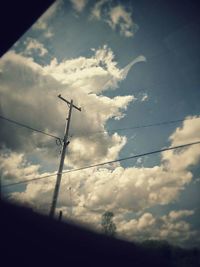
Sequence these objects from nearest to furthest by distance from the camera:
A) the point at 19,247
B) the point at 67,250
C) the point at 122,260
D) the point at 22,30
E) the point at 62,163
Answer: the point at 19,247, the point at 22,30, the point at 67,250, the point at 122,260, the point at 62,163

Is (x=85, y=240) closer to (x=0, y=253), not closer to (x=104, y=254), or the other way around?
(x=104, y=254)

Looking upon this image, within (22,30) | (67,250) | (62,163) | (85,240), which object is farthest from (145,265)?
(62,163)

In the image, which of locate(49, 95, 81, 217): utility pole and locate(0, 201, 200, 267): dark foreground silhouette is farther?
locate(49, 95, 81, 217): utility pole

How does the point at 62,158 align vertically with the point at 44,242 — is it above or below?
above

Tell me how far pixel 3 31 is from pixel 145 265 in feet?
15.9

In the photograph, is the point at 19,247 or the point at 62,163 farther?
the point at 62,163

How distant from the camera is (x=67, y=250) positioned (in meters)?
2.18

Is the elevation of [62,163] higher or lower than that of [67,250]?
higher

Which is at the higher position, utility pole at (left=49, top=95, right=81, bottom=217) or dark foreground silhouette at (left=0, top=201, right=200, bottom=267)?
utility pole at (left=49, top=95, right=81, bottom=217)

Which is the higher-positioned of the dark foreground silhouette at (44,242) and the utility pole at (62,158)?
the utility pole at (62,158)

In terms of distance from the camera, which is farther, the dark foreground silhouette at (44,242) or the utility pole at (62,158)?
the utility pole at (62,158)

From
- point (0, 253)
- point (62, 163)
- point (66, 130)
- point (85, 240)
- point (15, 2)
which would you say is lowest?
point (0, 253)

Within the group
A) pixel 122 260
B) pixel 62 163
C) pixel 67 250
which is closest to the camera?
pixel 67 250

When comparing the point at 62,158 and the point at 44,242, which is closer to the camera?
the point at 44,242
